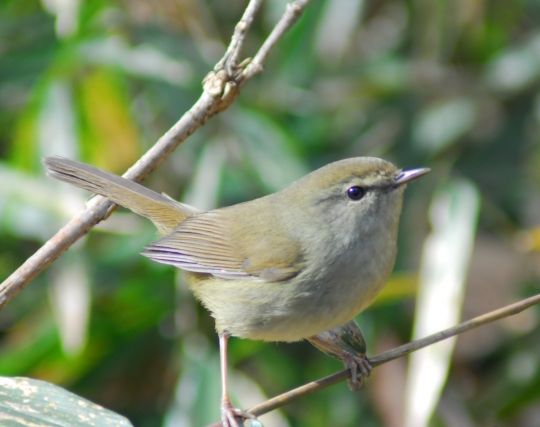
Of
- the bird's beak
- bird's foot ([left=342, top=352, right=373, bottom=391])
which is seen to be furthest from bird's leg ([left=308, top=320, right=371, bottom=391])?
the bird's beak

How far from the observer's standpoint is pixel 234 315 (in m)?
2.95

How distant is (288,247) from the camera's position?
3.04 m

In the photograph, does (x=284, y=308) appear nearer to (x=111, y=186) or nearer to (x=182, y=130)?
(x=111, y=186)

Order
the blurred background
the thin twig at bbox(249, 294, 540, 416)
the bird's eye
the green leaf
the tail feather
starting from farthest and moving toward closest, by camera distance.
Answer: the blurred background → the bird's eye → the tail feather → the thin twig at bbox(249, 294, 540, 416) → the green leaf

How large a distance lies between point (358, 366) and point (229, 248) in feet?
1.91

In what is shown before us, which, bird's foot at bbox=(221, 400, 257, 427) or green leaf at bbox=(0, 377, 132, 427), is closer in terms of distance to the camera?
green leaf at bbox=(0, 377, 132, 427)

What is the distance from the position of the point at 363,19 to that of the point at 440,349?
211 cm

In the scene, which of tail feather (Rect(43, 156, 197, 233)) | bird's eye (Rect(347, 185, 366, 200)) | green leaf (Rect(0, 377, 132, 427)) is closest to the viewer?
green leaf (Rect(0, 377, 132, 427))

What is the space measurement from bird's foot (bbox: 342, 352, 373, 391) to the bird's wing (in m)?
0.31

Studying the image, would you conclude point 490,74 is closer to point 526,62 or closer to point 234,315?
point 526,62

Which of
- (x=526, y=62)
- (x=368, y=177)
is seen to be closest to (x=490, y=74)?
(x=526, y=62)

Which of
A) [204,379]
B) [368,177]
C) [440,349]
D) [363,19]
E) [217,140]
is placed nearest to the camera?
[368,177]

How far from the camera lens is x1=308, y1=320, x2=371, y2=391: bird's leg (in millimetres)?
2783

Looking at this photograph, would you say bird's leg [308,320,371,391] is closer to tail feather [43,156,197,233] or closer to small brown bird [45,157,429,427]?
small brown bird [45,157,429,427]
